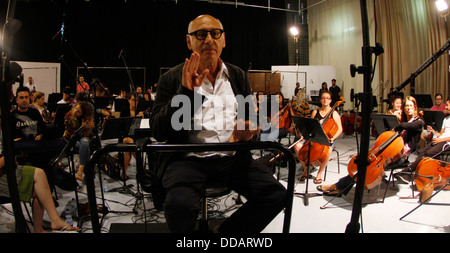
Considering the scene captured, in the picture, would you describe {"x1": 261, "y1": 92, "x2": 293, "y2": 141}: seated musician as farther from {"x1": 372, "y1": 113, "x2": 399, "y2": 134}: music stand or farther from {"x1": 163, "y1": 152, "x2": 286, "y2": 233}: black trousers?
{"x1": 163, "y1": 152, "x2": 286, "y2": 233}: black trousers

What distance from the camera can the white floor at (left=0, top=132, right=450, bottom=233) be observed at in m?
3.09

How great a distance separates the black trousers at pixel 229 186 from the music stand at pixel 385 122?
2903mm

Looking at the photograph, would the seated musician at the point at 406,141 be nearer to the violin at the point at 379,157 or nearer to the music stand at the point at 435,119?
the violin at the point at 379,157

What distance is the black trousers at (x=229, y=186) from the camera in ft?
5.45

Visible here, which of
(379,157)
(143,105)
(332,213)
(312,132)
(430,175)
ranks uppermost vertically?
(143,105)

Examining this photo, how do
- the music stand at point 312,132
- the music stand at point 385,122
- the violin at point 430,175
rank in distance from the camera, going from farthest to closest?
the music stand at point 385,122, the music stand at point 312,132, the violin at point 430,175

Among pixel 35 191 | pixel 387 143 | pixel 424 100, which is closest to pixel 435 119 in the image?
pixel 387 143

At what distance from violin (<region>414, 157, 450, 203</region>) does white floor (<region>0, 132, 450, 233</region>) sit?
0.87 feet

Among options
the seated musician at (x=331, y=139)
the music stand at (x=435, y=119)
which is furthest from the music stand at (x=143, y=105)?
the music stand at (x=435, y=119)

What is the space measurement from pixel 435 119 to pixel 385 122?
1051mm

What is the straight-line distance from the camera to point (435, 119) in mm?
4715

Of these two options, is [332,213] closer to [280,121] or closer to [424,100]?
[280,121]

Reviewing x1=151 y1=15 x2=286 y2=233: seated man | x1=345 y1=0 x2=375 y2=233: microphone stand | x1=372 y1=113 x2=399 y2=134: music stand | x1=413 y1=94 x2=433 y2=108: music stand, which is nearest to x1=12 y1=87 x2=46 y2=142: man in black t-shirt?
x1=151 y1=15 x2=286 y2=233: seated man
